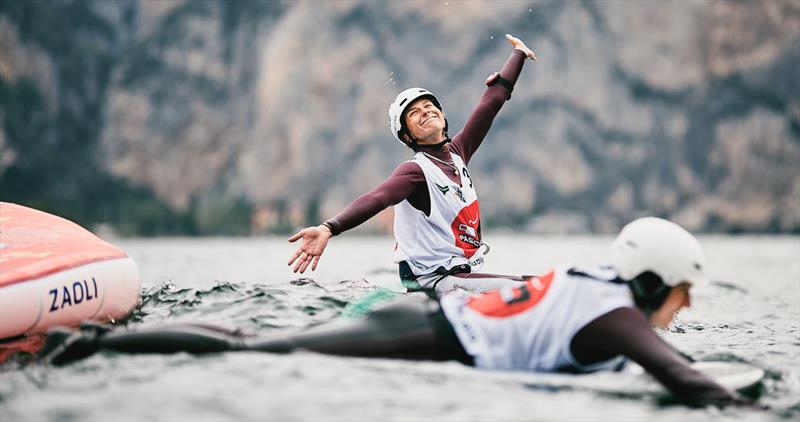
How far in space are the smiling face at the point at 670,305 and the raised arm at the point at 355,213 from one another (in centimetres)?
211

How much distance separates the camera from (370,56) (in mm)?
119000

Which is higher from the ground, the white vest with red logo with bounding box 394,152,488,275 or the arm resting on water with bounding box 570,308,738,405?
the white vest with red logo with bounding box 394,152,488,275

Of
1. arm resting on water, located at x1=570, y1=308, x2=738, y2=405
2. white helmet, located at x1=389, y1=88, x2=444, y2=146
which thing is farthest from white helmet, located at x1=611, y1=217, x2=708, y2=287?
white helmet, located at x1=389, y1=88, x2=444, y2=146

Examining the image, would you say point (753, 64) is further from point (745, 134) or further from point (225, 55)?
point (225, 55)

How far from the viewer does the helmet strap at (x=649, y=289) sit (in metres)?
4.34

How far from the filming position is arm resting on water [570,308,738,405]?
412 centimetres

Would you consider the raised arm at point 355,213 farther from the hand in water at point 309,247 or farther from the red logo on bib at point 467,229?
the red logo on bib at point 467,229

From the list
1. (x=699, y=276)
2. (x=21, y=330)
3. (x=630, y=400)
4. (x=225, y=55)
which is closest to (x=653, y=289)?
(x=699, y=276)

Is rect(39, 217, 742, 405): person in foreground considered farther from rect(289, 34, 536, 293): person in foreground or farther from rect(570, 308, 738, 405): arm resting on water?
rect(289, 34, 536, 293): person in foreground

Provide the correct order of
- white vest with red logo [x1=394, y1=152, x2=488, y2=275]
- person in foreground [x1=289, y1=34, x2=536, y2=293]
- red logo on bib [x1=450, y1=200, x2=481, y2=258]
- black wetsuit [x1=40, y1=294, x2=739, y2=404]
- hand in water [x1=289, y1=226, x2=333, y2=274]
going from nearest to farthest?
black wetsuit [x1=40, y1=294, x2=739, y2=404] < hand in water [x1=289, y1=226, x2=333, y2=274] < person in foreground [x1=289, y1=34, x2=536, y2=293] < white vest with red logo [x1=394, y1=152, x2=488, y2=275] < red logo on bib [x1=450, y1=200, x2=481, y2=258]

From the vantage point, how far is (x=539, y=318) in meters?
4.38

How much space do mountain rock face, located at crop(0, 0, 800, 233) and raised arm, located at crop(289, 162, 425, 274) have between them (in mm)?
99532

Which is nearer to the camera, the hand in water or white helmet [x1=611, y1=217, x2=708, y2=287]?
white helmet [x1=611, y1=217, x2=708, y2=287]

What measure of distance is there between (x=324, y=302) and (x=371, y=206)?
97 cm
